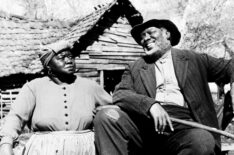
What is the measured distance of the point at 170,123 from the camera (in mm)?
2936

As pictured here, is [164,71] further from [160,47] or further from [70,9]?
[70,9]

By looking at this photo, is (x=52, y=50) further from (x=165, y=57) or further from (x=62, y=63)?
(x=165, y=57)

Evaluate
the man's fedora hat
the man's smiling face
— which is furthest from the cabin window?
the man's smiling face

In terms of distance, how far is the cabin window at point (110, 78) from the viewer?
1423 cm

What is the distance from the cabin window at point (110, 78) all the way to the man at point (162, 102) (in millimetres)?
10330

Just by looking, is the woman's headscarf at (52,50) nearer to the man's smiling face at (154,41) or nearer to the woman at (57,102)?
the woman at (57,102)

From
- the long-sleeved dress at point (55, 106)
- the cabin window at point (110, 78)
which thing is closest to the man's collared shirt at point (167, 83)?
the long-sleeved dress at point (55, 106)

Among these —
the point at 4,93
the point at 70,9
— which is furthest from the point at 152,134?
the point at 70,9

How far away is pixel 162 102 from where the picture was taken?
11.2 feet

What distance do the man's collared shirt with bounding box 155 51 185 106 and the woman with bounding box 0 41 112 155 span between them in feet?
1.81

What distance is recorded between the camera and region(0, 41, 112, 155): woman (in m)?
3.46

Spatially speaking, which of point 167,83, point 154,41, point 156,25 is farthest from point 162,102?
point 156,25

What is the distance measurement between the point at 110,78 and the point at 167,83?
11.1 m

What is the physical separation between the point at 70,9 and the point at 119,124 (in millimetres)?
36342
